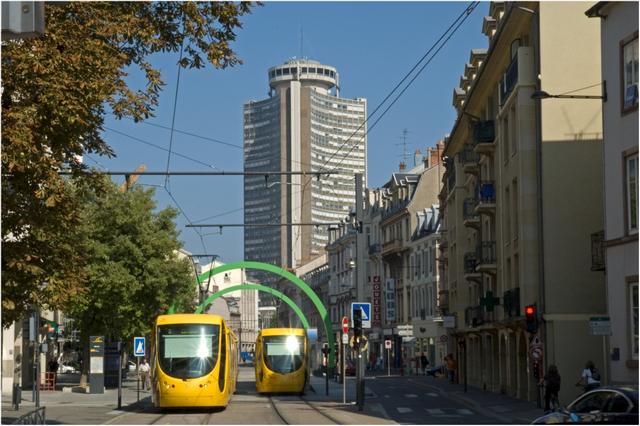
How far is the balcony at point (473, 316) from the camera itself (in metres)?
53.2

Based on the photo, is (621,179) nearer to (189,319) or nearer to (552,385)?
(552,385)

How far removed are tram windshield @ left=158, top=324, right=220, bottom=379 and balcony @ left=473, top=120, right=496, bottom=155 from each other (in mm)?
18280

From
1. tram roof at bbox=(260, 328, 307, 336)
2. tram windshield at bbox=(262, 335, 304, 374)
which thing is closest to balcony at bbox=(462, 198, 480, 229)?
tram roof at bbox=(260, 328, 307, 336)

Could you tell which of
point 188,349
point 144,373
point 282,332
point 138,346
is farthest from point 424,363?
point 188,349

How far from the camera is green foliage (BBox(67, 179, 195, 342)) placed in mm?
53656

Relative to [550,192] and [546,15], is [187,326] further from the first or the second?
[546,15]

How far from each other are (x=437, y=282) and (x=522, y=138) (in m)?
49.7

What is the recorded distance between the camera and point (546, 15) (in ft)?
125

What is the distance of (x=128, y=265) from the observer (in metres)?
55.3

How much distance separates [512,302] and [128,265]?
20260 millimetres

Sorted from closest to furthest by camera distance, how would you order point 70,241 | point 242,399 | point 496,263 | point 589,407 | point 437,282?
1. point 589,407
2. point 70,241
3. point 242,399
4. point 496,263
5. point 437,282

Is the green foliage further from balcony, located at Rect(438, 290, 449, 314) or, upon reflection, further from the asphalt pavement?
balcony, located at Rect(438, 290, 449, 314)

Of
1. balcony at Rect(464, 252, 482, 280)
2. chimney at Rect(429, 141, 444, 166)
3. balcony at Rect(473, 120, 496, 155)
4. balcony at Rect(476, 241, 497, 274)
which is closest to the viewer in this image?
balcony at Rect(473, 120, 496, 155)

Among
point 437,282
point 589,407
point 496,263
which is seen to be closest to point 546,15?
point 496,263
